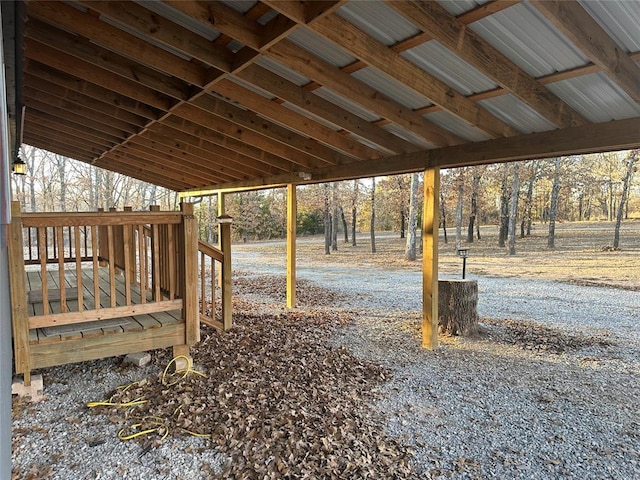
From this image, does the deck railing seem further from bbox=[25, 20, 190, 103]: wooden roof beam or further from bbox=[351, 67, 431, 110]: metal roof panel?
bbox=[351, 67, 431, 110]: metal roof panel

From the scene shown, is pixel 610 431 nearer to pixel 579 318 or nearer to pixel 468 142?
pixel 468 142

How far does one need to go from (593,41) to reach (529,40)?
364 mm

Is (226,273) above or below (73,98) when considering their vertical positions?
below

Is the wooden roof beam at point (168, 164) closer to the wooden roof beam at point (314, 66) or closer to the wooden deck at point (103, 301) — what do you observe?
the wooden deck at point (103, 301)

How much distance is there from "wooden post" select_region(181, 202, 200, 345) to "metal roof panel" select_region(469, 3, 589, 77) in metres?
2.87

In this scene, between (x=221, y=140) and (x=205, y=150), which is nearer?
(x=221, y=140)

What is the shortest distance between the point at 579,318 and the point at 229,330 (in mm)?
5450

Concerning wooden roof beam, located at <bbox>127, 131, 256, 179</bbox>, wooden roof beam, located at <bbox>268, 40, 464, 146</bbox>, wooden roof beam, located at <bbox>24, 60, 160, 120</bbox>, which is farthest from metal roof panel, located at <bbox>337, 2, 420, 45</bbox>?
wooden roof beam, located at <bbox>127, 131, 256, 179</bbox>

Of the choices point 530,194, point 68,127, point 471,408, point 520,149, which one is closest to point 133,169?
point 68,127

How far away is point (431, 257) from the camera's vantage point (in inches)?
180

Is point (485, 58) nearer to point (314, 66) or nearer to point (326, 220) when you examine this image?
point (314, 66)

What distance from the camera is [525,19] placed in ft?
7.81

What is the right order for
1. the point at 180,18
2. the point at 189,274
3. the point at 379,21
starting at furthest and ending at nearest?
the point at 189,274, the point at 180,18, the point at 379,21

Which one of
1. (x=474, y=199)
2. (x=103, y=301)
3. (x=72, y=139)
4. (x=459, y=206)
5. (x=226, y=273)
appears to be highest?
(x=72, y=139)
